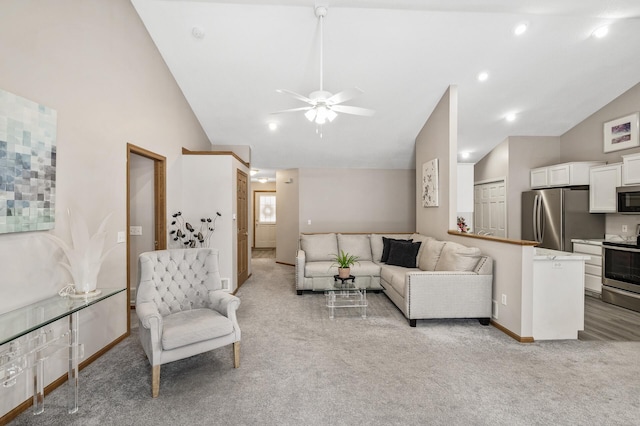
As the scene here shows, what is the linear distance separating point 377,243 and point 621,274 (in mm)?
3274

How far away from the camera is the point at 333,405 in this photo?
210 cm

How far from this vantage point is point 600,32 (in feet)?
11.6

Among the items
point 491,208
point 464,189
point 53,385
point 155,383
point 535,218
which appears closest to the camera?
point 155,383

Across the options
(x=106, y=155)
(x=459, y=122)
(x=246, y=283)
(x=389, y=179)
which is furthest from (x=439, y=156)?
(x=106, y=155)

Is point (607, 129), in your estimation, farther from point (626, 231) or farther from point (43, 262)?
point (43, 262)

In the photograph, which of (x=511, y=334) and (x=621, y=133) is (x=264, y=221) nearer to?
(x=511, y=334)

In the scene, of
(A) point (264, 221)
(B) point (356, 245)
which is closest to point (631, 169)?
(B) point (356, 245)

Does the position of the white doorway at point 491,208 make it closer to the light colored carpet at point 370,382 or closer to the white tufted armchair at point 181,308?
the light colored carpet at point 370,382

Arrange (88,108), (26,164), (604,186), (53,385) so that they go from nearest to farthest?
(26,164) → (53,385) → (88,108) → (604,186)

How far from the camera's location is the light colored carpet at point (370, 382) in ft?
6.53

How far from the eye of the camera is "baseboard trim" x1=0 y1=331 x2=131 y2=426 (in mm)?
1978

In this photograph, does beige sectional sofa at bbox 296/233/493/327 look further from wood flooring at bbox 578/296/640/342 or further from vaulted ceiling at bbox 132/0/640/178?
vaulted ceiling at bbox 132/0/640/178

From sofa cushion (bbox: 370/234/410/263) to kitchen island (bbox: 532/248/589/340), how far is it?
2.63 m

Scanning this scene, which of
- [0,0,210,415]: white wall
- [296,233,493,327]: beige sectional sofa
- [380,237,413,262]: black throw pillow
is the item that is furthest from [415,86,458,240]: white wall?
[0,0,210,415]: white wall
